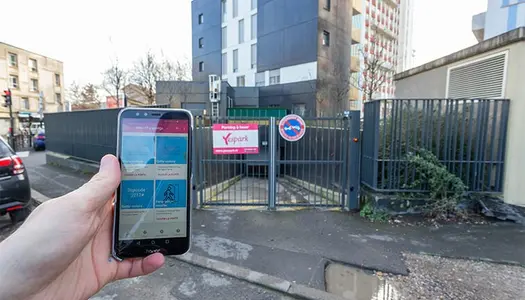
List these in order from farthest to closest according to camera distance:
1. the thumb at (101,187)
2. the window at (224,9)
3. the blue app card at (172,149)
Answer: the window at (224,9)
the blue app card at (172,149)
the thumb at (101,187)

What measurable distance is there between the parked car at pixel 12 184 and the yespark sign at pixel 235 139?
3307 millimetres

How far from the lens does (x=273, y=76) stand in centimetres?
2361

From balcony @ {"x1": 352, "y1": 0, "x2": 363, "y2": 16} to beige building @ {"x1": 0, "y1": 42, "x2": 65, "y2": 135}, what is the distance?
119 ft

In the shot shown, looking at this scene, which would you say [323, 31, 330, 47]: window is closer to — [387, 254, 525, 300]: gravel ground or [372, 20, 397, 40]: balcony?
[372, 20, 397, 40]: balcony

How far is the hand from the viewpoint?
1.11m

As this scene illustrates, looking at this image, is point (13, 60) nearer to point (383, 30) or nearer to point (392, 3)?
point (383, 30)

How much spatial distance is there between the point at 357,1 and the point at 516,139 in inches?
1022

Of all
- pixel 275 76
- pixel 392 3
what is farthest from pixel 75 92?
pixel 392 3

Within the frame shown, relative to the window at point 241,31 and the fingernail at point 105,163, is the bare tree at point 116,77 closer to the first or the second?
the window at point 241,31

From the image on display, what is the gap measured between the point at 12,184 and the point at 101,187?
174 inches

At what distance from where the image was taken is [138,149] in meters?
1.49

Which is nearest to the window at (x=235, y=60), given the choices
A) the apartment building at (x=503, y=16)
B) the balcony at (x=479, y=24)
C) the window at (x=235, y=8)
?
the window at (x=235, y=8)

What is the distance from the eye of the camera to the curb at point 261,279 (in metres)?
2.79

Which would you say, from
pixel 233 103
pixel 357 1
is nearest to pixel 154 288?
pixel 233 103
